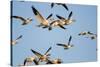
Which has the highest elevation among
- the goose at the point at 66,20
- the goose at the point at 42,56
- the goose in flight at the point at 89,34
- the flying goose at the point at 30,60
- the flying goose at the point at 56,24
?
the goose at the point at 66,20

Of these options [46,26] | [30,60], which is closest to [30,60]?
[30,60]

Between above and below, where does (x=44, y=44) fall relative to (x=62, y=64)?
above

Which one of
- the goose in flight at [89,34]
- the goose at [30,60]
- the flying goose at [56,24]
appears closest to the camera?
the goose at [30,60]

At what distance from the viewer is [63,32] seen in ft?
8.09

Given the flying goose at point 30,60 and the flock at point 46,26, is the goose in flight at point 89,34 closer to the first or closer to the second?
the flock at point 46,26

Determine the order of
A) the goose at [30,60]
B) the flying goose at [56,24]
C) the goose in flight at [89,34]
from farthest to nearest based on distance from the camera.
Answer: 1. the goose in flight at [89,34]
2. the flying goose at [56,24]
3. the goose at [30,60]

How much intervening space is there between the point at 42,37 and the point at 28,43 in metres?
0.19

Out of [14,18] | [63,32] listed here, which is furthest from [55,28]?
[14,18]

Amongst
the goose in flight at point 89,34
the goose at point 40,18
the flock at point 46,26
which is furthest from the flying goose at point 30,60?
the goose in flight at point 89,34

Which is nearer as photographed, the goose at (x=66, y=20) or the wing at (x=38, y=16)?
the wing at (x=38, y=16)

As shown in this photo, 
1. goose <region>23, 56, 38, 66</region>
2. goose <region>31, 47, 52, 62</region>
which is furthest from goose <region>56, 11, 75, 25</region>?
goose <region>23, 56, 38, 66</region>

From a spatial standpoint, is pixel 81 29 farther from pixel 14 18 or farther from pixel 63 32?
pixel 14 18

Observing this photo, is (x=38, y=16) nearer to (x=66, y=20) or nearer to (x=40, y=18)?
(x=40, y=18)

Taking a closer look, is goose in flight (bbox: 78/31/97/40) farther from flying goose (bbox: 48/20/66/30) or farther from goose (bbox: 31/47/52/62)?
goose (bbox: 31/47/52/62)
